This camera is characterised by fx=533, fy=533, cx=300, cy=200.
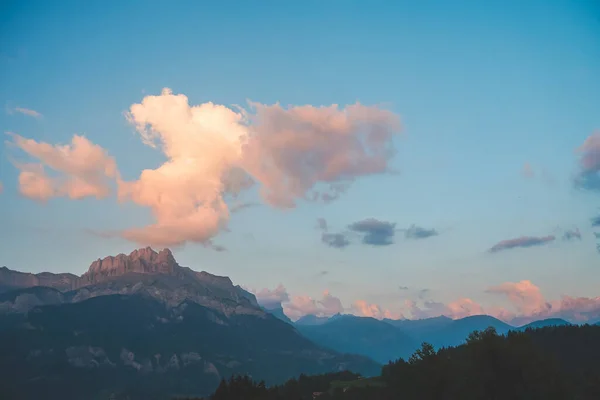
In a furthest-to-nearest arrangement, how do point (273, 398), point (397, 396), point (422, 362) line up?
point (397, 396) < point (422, 362) < point (273, 398)

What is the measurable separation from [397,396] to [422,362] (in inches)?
2290

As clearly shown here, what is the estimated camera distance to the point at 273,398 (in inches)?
5157

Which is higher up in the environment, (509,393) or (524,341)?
(524,341)

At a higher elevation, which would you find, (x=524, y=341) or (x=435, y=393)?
(x=524, y=341)

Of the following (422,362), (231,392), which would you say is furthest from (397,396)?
(231,392)

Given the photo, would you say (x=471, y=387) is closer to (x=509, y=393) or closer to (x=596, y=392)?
(x=509, y=393)

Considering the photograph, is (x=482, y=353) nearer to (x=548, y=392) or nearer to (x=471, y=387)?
(x=471, y=387)

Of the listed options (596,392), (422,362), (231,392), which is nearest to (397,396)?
(422,362)

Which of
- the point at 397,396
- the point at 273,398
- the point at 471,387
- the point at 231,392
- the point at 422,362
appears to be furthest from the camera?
the point at 397,396

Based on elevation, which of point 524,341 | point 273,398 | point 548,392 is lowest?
point 273,398

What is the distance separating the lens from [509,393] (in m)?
119

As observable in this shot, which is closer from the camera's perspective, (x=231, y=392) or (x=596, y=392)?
(x=231, y=392)

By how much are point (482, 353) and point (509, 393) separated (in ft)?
32.5

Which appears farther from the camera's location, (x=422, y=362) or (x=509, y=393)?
(x=422, y=362)
